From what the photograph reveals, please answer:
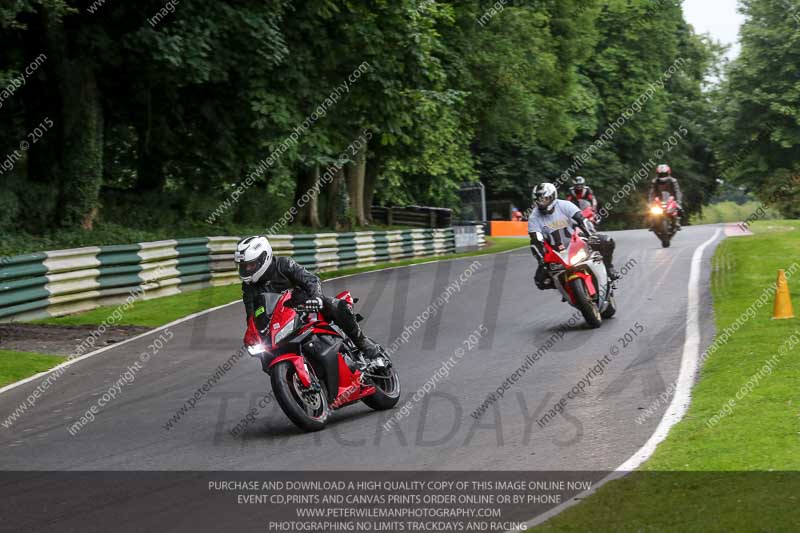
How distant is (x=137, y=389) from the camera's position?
12.0m

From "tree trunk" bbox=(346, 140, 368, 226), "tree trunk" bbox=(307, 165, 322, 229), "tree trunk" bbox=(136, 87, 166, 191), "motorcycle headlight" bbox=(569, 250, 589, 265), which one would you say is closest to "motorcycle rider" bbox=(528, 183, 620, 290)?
"motorcycle headlight" bbox=(569, 250, 589, 265)

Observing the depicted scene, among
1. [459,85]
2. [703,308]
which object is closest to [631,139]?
[459,85]

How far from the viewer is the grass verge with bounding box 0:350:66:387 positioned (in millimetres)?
12914

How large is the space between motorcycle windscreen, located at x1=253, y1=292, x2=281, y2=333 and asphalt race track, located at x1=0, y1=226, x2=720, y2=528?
950mm

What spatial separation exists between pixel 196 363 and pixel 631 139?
170 feet

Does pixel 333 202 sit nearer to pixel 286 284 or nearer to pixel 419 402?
pixel 419 402

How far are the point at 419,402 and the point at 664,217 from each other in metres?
16.9

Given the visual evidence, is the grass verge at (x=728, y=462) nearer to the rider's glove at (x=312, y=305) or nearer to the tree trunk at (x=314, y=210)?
the rider's glove at (x=312, y=305)

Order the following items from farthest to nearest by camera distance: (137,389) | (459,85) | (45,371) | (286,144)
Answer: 1. (459,85)
2. (286,144)
3. (45,371)
4. (137,389)

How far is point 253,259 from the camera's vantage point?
9242mm

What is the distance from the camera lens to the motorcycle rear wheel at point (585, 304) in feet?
46.7

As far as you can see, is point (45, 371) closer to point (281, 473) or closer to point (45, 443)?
point (45, 443)

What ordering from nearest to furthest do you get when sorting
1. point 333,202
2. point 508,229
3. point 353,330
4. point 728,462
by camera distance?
point 728,462 < point 353,330 < point 333,202 < point 508,229

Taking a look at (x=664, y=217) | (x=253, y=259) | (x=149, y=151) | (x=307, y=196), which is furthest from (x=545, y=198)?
(x=307, y=196)
